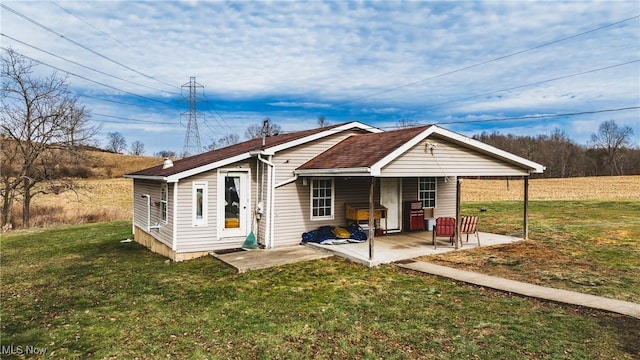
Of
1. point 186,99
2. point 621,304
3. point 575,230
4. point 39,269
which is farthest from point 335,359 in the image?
point 186,99

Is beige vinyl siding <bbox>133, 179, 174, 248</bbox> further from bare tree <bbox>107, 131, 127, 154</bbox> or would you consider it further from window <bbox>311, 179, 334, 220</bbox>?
bare tree <bbox>107, 131, 127, 154</bbox>

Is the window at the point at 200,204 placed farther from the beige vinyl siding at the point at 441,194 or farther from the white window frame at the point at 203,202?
the beige vinyl siding at the point at 441,194

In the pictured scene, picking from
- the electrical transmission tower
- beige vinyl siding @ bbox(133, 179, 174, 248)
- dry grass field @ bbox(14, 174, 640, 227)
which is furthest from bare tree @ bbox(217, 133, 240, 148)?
beige vinyl siding @ bbox(133, 179, 174, 248)

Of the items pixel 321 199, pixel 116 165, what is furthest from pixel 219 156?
pixel 116 165

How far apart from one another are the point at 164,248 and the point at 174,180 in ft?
8.20

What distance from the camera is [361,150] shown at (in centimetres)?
1101

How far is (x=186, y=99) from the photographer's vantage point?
24.9 meters

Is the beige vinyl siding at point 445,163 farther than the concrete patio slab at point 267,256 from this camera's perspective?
Yes

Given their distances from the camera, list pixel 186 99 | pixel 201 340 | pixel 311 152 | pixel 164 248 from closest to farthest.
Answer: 1. pixel 201 340
2. pixel 164 248
3. pixel 311 152
4. pixel 186 99

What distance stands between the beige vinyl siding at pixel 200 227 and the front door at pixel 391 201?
4.93 metres

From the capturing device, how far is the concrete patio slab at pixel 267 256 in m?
9.48

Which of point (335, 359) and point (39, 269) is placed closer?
point (335, 359)

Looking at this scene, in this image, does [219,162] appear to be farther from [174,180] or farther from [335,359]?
[335,359]

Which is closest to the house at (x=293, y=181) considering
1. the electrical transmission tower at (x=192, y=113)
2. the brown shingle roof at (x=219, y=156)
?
the brown shingle roof at (x=219, y=156)
